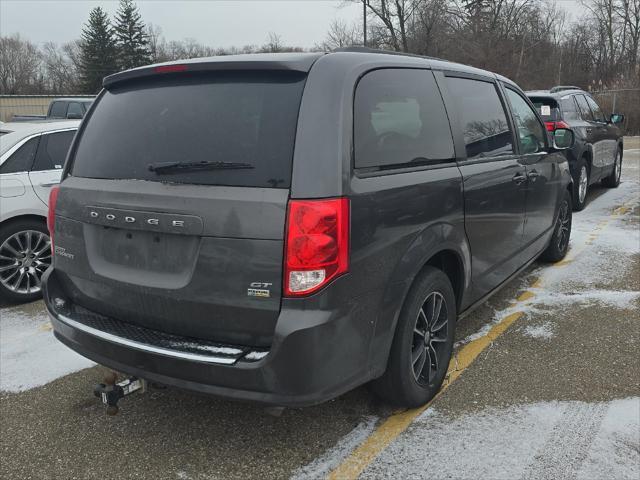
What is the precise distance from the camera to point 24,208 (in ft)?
17.0

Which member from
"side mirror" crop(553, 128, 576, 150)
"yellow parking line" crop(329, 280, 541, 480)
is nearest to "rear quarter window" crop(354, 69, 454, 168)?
"yellow parking line" crop(329, 280, 541, 480)

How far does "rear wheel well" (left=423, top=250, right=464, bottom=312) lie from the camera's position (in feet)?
10.3

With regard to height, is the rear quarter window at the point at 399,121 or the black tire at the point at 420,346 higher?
the rear quarter window at the point at 399,121

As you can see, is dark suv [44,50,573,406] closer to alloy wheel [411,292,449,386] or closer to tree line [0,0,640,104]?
alloy wheel [411,292,449,386]

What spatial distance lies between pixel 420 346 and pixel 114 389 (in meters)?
1.56

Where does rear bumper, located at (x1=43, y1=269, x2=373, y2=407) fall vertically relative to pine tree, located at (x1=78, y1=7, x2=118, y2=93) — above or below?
below

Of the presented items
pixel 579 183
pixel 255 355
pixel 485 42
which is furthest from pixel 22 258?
pixel 485 42

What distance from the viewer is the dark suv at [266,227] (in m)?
2.26

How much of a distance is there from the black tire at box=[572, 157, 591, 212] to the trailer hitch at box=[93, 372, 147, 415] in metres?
7.13

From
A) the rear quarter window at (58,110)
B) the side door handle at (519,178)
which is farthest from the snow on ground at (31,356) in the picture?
the rear quarter window at (58,110)

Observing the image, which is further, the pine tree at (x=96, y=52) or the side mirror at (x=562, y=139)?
the pine tree at (x=96, y=52)

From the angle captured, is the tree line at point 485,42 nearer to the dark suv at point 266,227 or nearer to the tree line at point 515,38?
the tree line at point 515,38

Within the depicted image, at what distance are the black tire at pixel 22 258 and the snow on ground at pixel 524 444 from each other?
391 centimetres

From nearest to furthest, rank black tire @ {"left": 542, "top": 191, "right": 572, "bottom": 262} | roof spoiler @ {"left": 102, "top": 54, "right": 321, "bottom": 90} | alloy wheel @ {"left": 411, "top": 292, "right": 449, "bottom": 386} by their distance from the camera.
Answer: roof spoiler @ {"left": 102, "top": 54, "right": 321, "bottom": 90} → alloy wheel @ {"left": 411, "top": 292, "right": 449, "bottom": 386} → black tire @ {"left": 542, "top": 191, "right": 572, "bottom": 262}
